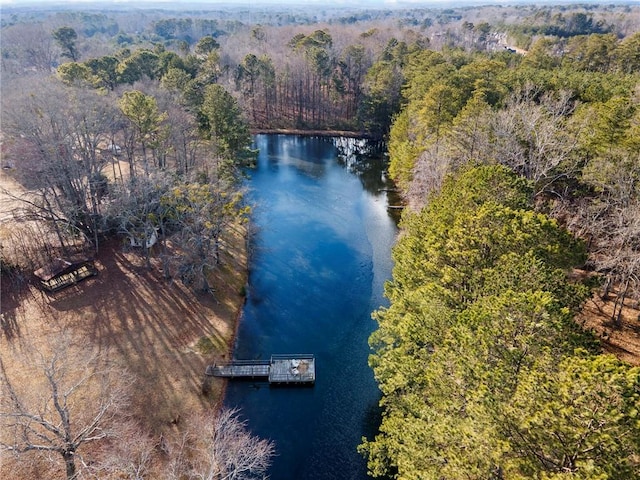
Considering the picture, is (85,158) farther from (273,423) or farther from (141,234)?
(273,423)

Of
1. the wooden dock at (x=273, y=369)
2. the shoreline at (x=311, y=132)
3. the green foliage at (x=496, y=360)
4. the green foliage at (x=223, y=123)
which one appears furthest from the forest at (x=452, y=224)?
the wooden dock at (x=273, y=369)

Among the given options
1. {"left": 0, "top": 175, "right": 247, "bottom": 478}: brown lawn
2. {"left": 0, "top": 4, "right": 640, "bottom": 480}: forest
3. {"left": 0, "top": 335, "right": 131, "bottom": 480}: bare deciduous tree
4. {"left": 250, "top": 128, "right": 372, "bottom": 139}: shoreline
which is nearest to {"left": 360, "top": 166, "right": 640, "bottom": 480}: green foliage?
{"left": 0, "top": 4, "right": 640, "bottom": 480}: forest

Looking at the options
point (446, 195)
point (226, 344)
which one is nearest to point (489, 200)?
point (446, 195)

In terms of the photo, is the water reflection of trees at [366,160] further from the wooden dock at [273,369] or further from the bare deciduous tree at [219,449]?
the bare deciduous tree at [219,449]

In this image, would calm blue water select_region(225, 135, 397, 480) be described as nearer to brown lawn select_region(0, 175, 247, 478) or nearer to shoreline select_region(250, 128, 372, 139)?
brown lawn select_region(0, 175, 247, 478)

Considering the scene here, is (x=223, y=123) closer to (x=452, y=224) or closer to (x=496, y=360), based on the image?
(x=452, y=224)

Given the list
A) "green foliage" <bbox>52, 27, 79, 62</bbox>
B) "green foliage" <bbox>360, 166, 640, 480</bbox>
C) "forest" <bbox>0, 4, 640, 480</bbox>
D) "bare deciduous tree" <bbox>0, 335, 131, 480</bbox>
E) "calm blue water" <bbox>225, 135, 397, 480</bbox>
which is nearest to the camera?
"green foliage" <bbox>360, 166, 640, 480</bbox>
